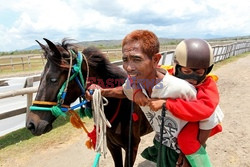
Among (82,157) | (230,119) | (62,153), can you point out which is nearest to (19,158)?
(62,153)

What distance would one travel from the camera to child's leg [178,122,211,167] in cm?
157

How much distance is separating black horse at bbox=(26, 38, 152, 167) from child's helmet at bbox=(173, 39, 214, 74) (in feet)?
3.42

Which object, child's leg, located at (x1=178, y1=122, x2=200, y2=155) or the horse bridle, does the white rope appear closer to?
the horse bridle

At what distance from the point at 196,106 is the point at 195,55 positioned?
0.38 m

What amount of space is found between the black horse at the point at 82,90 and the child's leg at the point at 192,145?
91 centimetres

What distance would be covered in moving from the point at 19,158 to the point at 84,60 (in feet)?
9.31

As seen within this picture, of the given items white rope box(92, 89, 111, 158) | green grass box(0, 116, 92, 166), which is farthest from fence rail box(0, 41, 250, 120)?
white rope box(92, 89, 111, 158)

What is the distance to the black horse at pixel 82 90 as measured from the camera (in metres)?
2.18

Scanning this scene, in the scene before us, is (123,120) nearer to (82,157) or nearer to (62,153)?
(82,157)

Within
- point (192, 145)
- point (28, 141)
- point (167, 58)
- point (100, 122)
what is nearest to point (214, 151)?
point (100, 122)

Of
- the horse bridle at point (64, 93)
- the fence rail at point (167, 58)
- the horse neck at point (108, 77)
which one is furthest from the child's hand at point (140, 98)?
the fence rail at point (167, 58)

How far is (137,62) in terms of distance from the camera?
1504mm

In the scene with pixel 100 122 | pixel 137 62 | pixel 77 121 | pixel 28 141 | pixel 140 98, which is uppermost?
pixel 137 62

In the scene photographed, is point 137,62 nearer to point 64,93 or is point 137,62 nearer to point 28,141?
point 64,93
